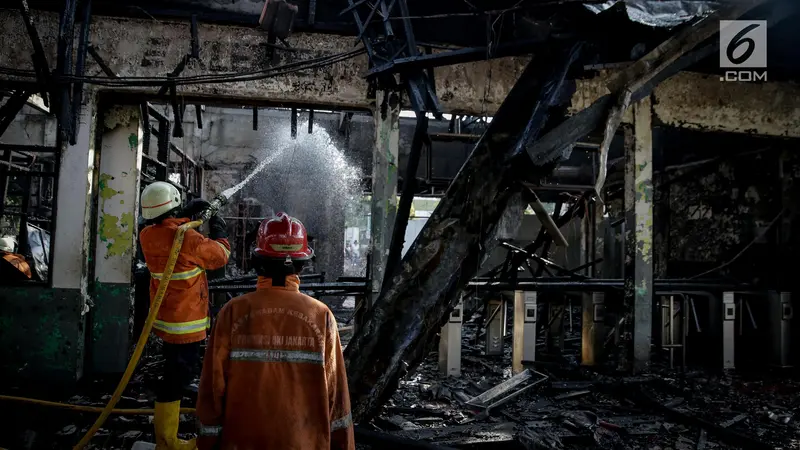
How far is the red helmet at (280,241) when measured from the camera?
7.01 ft

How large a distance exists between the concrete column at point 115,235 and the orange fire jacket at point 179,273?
2.57 m

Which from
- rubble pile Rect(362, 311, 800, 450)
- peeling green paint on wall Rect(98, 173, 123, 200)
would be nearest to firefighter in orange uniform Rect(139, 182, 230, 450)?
rubble pile Rect(362, 311, 800, 450)

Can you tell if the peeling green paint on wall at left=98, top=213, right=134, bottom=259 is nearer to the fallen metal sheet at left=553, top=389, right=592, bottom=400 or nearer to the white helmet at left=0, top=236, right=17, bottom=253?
the white helmet at left=0, top=236, right=17, bottom=253

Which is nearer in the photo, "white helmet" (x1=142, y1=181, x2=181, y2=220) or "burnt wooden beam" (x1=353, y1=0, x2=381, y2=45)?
"white helmet" (x1=142, y1=181, x2=181, y2=220)

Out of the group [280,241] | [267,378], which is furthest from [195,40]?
[267,378]

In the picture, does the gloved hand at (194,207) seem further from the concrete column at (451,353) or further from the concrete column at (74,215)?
the concrete column at (451,353)

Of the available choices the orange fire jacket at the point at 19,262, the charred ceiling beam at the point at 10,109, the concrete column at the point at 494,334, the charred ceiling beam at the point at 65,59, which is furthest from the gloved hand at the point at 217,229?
the concrete column at the point at 494,334

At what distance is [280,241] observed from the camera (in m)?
2.16

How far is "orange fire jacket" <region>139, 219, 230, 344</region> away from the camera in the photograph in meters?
3.75

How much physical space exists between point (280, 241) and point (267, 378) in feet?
1.94

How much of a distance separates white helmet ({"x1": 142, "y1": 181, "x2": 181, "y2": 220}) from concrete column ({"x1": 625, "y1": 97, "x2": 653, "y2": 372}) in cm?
599

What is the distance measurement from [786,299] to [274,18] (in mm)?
8372

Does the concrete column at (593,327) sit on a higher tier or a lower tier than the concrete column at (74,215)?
lower

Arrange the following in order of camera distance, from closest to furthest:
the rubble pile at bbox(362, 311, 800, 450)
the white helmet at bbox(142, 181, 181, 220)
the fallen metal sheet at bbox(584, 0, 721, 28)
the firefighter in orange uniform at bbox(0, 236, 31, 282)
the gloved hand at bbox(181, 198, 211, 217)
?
the white helmet at bbox(142, 181, 181, 220) → the fallen metal sheet at bbox(584, 0, 721, 28) → the gloved hand at bbox(181, 198, 211, 217) → the rubble pile at bbox(362, 311, 800, 450) → the firefighter in orange uniform at bbox(0, 236, 31, 282)
